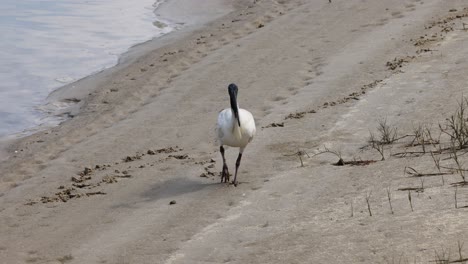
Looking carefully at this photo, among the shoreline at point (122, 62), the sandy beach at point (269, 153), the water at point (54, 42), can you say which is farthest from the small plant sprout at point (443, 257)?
the water at point (54, 42)

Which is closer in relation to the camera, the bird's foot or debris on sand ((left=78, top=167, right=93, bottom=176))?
the bird's foot

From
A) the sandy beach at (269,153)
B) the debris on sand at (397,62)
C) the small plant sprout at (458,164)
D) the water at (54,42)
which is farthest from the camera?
the water at (54,42)

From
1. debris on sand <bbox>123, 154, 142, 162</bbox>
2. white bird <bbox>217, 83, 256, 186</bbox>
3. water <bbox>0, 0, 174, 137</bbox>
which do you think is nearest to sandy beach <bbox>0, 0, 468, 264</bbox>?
debris on sand <bbox>123, 154, 142, 162</bbox>

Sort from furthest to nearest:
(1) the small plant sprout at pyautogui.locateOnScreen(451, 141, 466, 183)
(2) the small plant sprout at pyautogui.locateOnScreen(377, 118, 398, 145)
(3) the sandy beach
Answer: (2) the small plant sprout at pyautogui.locateOnScreen(377, 118, 398, 145)
(1) the small plant sprout at pyautogui.locateOnScreen(451, 141, 466, 183)
(3) the sandy beach

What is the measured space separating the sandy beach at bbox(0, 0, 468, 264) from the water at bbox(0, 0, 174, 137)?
0.61 metres

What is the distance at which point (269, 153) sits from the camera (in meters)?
9.91

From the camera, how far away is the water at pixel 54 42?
47.7 ft

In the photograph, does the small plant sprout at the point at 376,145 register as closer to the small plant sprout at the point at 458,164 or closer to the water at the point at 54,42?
the small plant sprout at the point at 458,164

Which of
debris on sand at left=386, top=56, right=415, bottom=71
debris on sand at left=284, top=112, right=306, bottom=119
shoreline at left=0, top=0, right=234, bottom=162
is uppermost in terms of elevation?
debris on sand at left=386, top=56, right=415, bottom=71

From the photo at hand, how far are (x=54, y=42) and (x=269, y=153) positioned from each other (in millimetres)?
9372

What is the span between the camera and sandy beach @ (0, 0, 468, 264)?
698 cm

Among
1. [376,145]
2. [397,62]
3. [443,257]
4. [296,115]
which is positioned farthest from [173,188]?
[397,62]

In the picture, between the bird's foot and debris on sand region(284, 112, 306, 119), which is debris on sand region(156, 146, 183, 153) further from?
the bird's foot

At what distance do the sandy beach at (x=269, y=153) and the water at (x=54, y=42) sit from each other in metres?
0.61
